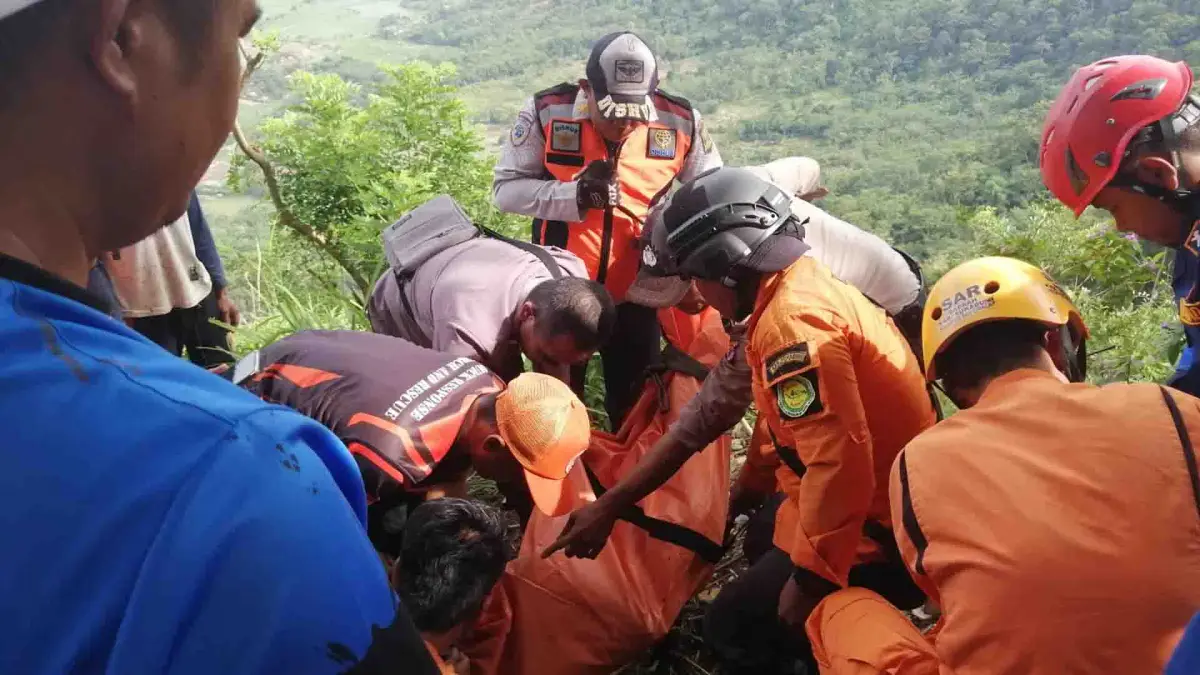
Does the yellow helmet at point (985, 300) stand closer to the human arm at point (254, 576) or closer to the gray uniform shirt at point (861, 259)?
the gray uniform shirt at point (861, 259)

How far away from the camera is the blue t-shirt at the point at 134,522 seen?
1.91 feet

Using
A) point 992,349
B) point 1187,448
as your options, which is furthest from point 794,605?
point 1187,448

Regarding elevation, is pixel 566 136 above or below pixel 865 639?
above

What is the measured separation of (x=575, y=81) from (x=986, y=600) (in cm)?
312

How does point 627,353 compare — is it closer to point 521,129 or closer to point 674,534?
point 521,129

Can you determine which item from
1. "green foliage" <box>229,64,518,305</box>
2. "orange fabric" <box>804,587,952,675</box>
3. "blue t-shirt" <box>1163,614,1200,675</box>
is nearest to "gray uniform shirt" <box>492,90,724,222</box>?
"orange fabric" <box>804,587,952,675</box>

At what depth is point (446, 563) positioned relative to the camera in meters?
2.34

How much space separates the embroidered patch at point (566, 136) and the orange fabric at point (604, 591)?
1.68 m

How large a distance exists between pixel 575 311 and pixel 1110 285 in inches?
163

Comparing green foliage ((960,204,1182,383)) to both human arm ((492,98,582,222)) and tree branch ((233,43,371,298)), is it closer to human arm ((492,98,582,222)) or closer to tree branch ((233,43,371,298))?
human arm ((492,98,582,222))

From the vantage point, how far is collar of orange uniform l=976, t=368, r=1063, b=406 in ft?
6.24

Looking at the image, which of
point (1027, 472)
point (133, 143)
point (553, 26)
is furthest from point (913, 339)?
point (553, 26)

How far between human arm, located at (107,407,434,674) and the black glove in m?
3.22

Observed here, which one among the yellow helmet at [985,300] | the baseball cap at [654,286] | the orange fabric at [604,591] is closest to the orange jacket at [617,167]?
the baseball cap at [654,286]
